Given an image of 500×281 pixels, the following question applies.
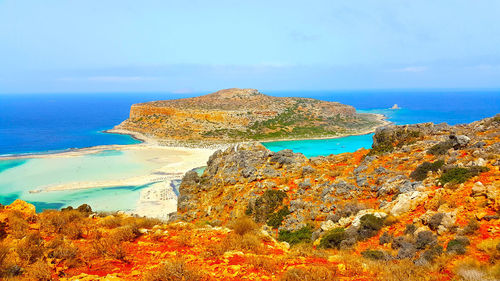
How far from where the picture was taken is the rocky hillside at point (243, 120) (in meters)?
72.6

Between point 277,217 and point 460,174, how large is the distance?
8025mm

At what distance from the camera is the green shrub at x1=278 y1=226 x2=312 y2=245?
1142 cm

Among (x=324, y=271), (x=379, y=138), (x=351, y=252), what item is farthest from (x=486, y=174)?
(x=379, y=138)

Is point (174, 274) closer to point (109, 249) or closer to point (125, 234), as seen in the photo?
point (109, 249)

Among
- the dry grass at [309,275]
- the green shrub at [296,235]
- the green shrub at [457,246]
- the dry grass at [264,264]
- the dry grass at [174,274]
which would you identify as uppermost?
the dry grass at [174,274]

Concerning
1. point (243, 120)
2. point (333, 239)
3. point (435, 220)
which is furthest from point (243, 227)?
point (243, 120)

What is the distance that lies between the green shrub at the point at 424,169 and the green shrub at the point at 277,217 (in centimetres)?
636

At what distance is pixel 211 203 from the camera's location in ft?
57.8

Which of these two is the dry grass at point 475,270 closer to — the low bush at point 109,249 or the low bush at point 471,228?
the low bush at point 471,228

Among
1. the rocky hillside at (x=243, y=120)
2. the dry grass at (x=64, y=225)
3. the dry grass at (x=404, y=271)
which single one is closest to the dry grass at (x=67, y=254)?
the dry grass at (x=64, y=225)

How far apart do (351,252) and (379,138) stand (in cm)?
1507

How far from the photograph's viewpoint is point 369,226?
10.1 metres

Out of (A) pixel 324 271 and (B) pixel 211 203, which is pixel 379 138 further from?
(A) pixel 324 271

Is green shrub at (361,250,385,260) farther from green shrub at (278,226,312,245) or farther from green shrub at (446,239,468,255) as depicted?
green shrub at (278,226,312,245)
